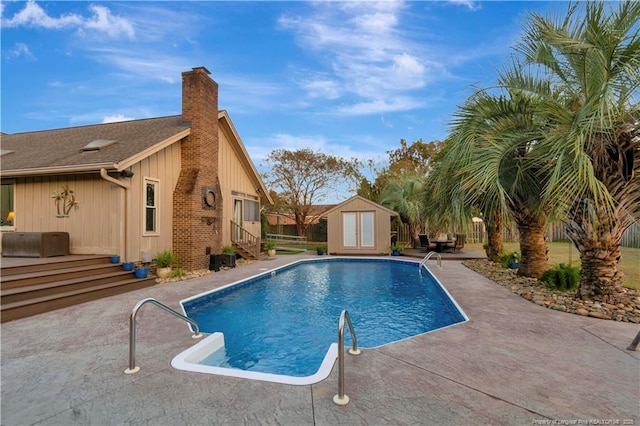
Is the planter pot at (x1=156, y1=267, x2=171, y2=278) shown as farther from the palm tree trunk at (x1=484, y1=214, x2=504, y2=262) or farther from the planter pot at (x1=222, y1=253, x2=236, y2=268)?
the palm tree trunk at (x1=484, y1=214, x2=504, y2=262)

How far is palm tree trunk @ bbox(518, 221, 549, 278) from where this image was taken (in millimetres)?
8922

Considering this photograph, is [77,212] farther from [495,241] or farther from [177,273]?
[495,241]

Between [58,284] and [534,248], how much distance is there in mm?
12146

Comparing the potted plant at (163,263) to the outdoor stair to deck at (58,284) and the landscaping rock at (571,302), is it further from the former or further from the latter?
the landscaping rock at (571,302)

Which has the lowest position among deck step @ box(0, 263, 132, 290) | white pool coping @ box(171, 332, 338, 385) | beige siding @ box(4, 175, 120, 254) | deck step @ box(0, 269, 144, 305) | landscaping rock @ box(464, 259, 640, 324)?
landscaping rock @ box(464, 259, 640, 324)

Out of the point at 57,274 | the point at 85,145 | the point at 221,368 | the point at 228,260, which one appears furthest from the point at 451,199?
the point at 85,145

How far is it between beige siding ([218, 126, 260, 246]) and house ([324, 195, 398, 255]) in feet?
17.1

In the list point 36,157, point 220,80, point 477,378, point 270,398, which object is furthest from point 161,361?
point 220,80

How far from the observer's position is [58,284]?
685cm

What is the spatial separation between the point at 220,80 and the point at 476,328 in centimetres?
1294

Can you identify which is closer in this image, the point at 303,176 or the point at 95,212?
the point at 95,212

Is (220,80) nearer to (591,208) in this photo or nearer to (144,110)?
(144,110)

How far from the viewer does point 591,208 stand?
580 cm

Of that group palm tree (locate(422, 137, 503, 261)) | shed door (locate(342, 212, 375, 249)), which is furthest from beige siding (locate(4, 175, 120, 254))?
shed door (locate(342, 212, 375, 249))
